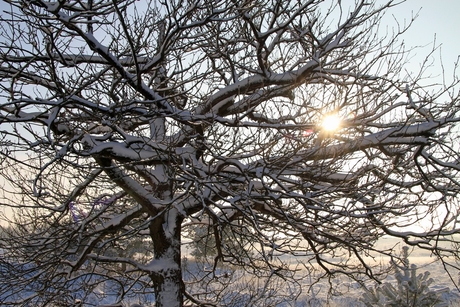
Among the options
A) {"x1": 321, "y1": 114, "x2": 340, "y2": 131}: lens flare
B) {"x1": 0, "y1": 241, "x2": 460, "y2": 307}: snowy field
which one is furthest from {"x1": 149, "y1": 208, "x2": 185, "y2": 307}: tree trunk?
{"x1": 321, "y1": 114, "x2": 340, "y2": 131}: lens flare

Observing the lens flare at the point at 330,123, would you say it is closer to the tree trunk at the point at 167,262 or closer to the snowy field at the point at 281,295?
the snowy field at the point at 281,295

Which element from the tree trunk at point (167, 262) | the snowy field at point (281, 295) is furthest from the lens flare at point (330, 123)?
the tree trunk at point (167, 262)

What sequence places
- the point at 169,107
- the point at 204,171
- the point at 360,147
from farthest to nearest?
the point at 360,147 < the point at 169,107 < the point at 204,171

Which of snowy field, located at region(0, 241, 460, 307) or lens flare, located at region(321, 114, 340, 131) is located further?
snowy field, located at region(0, 241, 460, 307)

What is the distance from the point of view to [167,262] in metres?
4.65

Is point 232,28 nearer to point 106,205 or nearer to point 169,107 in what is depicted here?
point 169,107

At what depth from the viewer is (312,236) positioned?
444 centimetres

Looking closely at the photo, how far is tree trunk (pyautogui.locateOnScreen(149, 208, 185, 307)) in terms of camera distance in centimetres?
452

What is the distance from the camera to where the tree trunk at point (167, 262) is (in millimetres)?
4516

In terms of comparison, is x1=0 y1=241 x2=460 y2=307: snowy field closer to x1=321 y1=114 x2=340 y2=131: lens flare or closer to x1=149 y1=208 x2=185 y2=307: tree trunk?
x1=149 y1=208 x2=185 y2=307: tree trunk

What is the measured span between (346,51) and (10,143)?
5.05 m

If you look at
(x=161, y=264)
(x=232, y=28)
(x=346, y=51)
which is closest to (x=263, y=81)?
(x=232, y=28)

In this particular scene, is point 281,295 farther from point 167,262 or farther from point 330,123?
point 330,123

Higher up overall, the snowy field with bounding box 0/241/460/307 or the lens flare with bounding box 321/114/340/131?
the lens flare with bounding box 321/114/340/131
